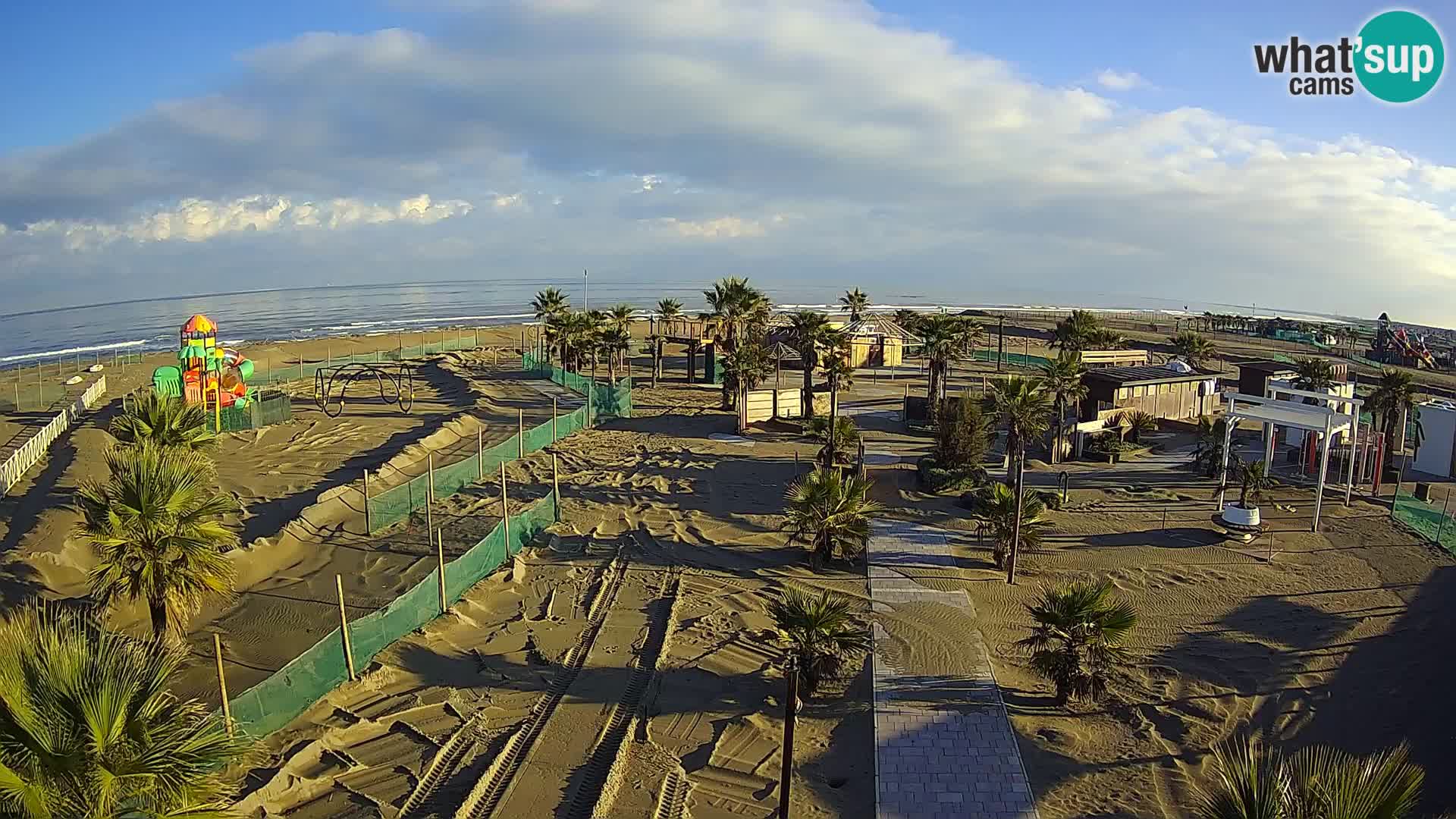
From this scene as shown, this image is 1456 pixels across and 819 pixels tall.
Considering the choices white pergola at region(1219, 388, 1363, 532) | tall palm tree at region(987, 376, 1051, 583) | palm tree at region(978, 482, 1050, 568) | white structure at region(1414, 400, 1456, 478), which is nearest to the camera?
palm tree at region(978, 482, 1050, 568)

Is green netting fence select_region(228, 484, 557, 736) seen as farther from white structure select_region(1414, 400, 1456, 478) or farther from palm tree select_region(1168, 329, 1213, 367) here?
palm tree select_region(1168, 329, 1213, 367)

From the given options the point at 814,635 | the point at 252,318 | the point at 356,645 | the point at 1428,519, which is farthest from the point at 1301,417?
the point at 252,318

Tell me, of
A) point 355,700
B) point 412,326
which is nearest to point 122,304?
point 412,326

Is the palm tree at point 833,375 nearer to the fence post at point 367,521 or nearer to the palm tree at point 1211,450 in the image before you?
the palm tree at point 1211,450

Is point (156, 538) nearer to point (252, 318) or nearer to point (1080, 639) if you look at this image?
point (1080, 639)

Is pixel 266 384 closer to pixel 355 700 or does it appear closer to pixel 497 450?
pixel 497 450

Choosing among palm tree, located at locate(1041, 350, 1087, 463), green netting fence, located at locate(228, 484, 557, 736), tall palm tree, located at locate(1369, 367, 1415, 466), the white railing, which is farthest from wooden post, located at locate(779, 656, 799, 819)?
tall palm tree, located at locate(1369, 367, 1415, 466)
